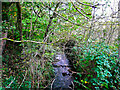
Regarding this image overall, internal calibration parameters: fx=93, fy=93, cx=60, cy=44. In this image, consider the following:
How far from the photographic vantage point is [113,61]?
6.04 feet

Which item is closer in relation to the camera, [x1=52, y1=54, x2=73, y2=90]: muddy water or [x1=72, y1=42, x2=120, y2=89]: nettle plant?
[x1=72, y1=42, x2=120, y2=89]: nettle plant

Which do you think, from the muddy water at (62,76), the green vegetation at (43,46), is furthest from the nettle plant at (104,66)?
the muddy water at (62,76)

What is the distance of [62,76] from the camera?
2928 mm

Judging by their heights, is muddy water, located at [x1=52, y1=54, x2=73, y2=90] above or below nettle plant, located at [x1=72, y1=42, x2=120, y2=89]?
below

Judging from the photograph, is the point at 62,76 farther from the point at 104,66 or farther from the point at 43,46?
the point at 104,66

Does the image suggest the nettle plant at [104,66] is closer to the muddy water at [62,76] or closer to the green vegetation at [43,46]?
the green vegetation at [43,46]

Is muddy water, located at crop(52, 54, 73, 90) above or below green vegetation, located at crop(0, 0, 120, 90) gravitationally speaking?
below

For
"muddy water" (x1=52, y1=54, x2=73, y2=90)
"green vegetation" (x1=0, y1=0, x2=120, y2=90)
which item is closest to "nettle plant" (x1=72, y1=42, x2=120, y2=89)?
"green vegetation" (x1=0, y1=0, x2=120, y2=90)

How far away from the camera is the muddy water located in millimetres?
2611

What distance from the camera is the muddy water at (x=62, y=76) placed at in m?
2.61

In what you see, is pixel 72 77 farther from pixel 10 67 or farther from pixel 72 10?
pixel 72 10

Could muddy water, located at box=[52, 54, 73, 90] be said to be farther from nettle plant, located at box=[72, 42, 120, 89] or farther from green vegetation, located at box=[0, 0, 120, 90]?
nettle plant, located at box=[72, 42, 120, 89]

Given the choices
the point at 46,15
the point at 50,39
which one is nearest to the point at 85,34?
the point at 50,39

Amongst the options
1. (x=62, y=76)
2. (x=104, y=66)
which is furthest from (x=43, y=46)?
(x=104, y=66)
